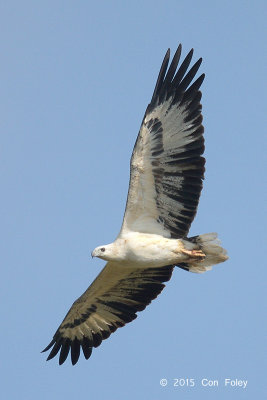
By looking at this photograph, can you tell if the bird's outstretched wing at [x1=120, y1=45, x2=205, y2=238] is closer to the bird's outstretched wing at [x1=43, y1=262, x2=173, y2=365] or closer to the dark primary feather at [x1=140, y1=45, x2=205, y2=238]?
the dark primary feather at [x1=140, y1=45, x2=205, y2=238]

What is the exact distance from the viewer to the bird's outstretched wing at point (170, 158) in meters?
15.0

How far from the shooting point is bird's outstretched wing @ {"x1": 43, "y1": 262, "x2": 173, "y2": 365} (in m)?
16.2

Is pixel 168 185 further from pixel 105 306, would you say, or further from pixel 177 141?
pixel 105 306

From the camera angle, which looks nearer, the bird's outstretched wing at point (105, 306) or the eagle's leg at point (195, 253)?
the eagle's leg at point (195, 253)

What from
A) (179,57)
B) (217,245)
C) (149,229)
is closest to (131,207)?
(149,229)

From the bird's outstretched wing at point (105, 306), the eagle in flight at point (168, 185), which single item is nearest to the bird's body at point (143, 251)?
the eagle in flight at point (168, 185)

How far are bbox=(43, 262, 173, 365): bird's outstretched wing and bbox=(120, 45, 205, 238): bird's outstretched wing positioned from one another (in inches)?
48.7

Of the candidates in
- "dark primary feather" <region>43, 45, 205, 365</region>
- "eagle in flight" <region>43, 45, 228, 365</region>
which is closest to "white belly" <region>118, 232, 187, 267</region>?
"eagle in flight" <region>43, 45, 228, 365</region>

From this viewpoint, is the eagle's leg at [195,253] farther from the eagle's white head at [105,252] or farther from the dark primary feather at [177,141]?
the eagle's white head at [105,252]

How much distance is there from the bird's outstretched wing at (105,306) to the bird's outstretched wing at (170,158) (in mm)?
1237

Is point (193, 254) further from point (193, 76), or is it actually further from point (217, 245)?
point (193, 76)

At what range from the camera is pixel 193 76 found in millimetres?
15156

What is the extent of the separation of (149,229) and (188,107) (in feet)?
7.05

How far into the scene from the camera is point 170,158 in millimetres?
15117
